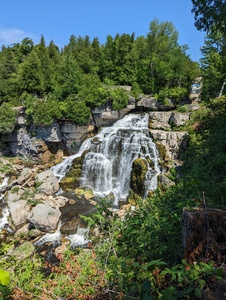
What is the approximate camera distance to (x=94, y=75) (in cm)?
2552

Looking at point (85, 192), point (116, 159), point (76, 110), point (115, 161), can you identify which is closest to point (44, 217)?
point (85, 192)

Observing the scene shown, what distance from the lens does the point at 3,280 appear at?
1693 millimetres

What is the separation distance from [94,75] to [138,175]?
15964 millimetres

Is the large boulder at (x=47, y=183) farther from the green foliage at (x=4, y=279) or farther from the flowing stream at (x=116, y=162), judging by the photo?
the green foliage at (x=4, y=279)

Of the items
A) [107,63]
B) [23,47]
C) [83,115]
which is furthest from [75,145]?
[23,47]

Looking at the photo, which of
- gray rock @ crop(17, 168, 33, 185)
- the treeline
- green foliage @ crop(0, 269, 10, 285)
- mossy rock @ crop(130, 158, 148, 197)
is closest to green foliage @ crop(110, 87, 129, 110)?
the treeline

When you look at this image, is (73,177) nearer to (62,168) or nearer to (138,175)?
(62,168)

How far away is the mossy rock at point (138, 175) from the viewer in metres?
15.5

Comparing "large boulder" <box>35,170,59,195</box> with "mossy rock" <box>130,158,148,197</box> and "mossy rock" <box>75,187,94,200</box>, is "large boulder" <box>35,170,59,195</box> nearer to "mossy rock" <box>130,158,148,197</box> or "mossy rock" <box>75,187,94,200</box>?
"mossy rock" <box>75,187,94,200</box>

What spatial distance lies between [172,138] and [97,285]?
15.0 metres

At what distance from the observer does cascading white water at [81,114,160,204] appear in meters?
16.8

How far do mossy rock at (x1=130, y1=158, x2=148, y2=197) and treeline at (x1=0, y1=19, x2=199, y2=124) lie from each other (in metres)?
8.43

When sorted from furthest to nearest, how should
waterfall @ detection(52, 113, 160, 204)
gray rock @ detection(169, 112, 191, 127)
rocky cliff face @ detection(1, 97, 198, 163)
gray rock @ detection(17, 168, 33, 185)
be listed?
rocky cliff face @ detection(1, 97, 198, 163) < gray rock @ detection(169, 112, 191, 127) < gray rock @ detection(17, 168, 33, 185) < waterfall @ detection(52, 113, 160, 204)

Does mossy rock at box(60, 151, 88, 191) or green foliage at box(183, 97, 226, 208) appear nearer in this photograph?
green foliage at box(183, 97, 226, 208)
